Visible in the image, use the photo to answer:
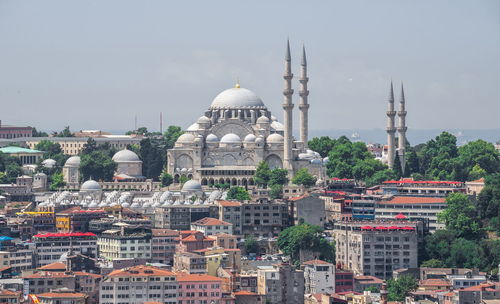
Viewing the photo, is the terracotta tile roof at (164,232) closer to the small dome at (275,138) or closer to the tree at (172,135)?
the small dome at (275,138)

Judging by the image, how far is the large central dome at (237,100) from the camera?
120 meters

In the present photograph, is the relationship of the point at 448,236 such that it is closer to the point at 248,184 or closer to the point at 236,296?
the point at 236,296

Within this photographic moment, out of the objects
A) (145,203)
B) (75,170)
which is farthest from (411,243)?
(75,170)

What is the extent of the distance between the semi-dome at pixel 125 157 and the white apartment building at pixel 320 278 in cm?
4034

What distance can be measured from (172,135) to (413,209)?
4241cm

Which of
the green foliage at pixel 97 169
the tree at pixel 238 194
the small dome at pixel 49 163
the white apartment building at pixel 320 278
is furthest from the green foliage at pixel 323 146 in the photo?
the white apartment building at pixel 320 278

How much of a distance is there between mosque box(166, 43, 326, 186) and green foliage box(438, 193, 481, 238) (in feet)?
70.7

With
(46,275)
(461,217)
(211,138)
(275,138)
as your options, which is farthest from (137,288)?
(211,138)

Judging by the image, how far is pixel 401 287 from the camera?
76.3m

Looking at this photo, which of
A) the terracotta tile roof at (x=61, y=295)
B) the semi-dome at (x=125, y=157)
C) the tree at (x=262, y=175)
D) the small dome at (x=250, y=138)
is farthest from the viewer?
the semi-dome at (x=125, y=157)

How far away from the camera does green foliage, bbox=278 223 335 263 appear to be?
277 feet

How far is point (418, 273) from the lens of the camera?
263ft

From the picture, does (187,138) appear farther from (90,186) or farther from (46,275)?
(46,275)

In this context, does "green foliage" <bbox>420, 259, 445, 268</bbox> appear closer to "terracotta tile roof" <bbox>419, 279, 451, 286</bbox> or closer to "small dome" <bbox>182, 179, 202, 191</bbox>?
"terracotta tile roof" <bbox>419, 279, 451, 286</bbox>
